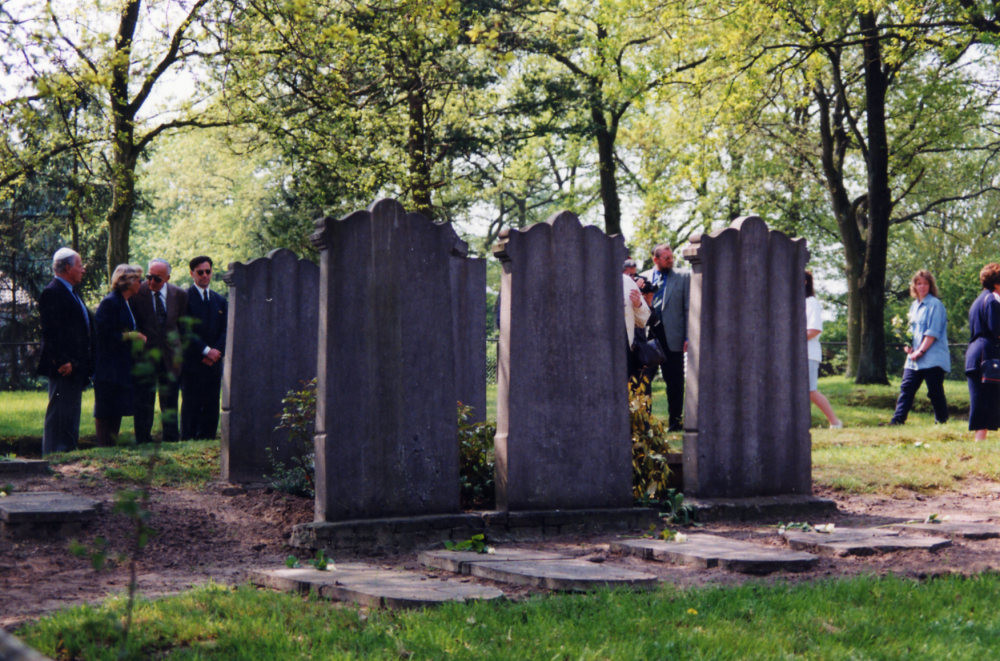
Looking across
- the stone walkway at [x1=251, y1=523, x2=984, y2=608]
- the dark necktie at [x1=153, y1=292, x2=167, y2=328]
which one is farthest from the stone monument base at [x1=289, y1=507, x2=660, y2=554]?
the dark necktie at [x1=153, y1=292, x2=167, y2=328]

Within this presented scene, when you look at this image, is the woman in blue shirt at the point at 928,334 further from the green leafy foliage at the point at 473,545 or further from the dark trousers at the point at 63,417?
the dark trousers at the point at 63,417

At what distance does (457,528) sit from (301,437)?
1.78 metres

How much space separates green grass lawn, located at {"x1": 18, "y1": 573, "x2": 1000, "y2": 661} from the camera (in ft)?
11.0

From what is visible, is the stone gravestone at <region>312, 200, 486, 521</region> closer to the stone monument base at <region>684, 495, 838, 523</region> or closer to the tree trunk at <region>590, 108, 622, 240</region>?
the stone monument base at <region>684, 495, 838, 523</region>

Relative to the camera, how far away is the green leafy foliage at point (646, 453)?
693cm

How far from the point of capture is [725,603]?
4.08m

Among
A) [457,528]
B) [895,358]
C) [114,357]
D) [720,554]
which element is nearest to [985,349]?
[720,554]

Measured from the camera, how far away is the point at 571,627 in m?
3.65

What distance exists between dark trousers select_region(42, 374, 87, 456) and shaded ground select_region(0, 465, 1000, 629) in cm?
134

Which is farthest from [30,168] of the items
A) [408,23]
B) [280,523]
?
[280,523]

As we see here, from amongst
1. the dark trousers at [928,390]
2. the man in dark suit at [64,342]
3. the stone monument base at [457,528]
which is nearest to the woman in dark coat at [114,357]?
the man in dark suit at [64,342]

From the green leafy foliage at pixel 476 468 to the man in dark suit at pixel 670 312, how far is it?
12.2 ft

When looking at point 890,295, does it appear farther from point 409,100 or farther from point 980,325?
point 980,325

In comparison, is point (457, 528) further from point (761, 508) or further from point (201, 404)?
point (201, 404)
